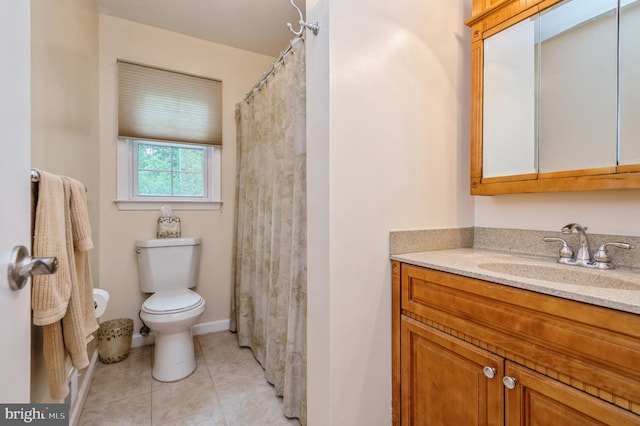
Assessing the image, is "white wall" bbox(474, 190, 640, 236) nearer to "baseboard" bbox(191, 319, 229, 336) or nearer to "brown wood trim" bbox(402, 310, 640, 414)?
"brown wood trim" bbox(402, 310, 640, 414)

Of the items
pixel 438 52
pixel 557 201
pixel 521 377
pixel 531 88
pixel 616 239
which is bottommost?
pixel 521 377

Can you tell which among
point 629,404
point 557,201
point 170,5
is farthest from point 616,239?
point 170,5

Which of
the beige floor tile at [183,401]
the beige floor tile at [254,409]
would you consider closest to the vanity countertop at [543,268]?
the beige floor tile at [254,409]

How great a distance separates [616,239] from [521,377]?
0.69 metres

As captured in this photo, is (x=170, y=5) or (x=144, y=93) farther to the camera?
(x=144, y=93)

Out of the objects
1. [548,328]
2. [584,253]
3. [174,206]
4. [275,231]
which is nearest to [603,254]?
[584,253]

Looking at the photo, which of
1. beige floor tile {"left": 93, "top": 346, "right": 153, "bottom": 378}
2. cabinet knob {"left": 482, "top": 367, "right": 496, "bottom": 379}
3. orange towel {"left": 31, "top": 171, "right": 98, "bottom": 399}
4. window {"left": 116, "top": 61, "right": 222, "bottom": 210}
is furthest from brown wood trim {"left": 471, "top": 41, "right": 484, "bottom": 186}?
beige floor tile {"left": 93, "top": 346, "right": 153, "bottom": 378}

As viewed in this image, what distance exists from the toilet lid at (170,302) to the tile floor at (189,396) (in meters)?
0.47

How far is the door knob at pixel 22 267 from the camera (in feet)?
1.77

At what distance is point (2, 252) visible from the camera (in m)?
0.51

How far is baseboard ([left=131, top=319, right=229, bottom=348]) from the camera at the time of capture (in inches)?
90.3

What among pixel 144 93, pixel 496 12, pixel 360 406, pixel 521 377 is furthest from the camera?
pixel 144 93

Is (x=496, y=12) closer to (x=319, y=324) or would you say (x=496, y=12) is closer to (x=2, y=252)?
(x=319, y=324)

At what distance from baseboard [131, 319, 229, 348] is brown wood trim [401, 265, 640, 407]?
2032mm
